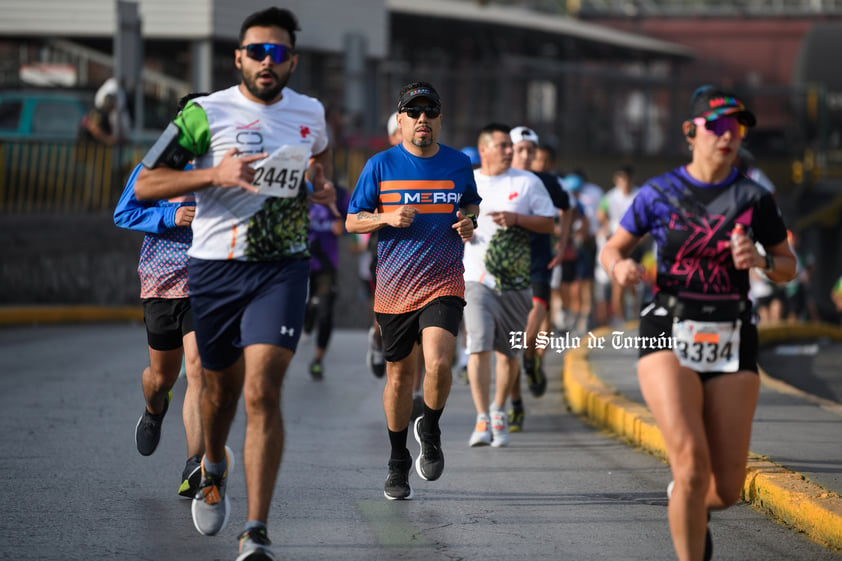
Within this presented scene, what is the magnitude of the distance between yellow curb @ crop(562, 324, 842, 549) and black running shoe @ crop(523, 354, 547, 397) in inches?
9.6

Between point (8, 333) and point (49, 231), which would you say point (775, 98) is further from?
point (8, 333)

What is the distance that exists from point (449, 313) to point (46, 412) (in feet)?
14.3

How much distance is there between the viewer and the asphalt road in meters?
6.51

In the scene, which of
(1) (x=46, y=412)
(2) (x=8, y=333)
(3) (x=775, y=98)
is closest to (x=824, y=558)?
→ (1) (x=46, y=412)

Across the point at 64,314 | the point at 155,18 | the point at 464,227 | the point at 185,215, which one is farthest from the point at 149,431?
the point at 155,18

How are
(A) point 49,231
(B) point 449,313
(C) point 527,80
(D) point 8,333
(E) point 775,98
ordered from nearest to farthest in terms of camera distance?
(B) point 449,313 → (D) point 8,333 → (A) point 49,231 → (C) point 527,80 → (E) point 775,98

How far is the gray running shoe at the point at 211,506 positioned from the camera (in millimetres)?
6406

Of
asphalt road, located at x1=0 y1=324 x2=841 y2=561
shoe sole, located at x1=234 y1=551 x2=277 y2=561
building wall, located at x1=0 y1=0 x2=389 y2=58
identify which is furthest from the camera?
building wall, located at x1=0 y1=0 x2=389 y2=58

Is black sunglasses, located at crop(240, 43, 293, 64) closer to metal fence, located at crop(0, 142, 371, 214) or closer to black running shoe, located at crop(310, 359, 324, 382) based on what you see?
black running shoe, located at crop(310, 359, 324, 382)

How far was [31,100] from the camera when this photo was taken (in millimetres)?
22594

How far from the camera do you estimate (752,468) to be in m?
7.89

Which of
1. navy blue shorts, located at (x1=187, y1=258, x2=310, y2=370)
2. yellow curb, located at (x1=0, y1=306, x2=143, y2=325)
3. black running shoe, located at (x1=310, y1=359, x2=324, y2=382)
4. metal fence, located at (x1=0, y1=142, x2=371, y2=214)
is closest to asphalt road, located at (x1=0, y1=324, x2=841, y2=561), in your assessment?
navy blue shorts, located at (x1=187, y1=258, x2=310, y2=370)

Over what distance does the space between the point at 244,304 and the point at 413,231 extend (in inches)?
74.6

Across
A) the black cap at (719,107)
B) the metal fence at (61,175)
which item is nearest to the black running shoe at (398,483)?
the black cap at (719,107)
